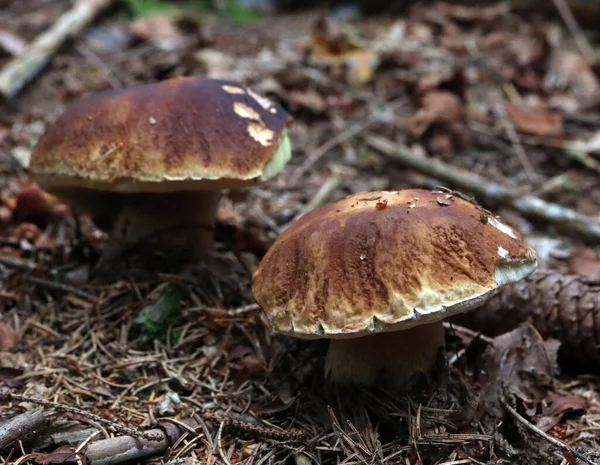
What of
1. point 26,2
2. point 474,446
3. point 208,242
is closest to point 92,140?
point 208,242

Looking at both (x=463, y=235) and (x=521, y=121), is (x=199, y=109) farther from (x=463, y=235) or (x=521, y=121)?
(x=521, y=121)

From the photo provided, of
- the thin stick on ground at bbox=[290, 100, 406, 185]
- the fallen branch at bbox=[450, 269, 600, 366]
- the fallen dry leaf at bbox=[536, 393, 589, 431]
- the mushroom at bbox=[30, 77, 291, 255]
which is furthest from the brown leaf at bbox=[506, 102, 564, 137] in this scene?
the fallen dry leaf at bbox=[536, 393, 589, 431]

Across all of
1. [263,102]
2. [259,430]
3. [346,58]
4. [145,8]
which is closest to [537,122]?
[346,58]

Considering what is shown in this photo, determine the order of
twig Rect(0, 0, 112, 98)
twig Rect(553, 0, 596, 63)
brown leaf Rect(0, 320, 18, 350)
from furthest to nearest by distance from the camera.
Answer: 1. twig Rect(553, 0, 596, 63)
2. twig Rect(0, 0, 112, 98)
3. brown leaf Rect(0, 320, 18, 350)

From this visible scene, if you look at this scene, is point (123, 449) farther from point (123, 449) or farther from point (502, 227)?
point (502, 227)

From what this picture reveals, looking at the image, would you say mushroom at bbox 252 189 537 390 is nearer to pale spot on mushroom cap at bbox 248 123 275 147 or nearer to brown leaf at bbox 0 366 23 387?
pale spot on mushroom cap at bbox 248 123 275 147

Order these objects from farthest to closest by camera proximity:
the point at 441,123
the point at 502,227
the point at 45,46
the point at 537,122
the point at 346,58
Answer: the point at 346,58, the point at 45,46, the point at 537,122, the point at 441,123, the point at 502,227

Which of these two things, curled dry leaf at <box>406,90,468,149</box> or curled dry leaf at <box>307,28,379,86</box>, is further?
curled dry leaf at <box>307,28,379,86</box>
